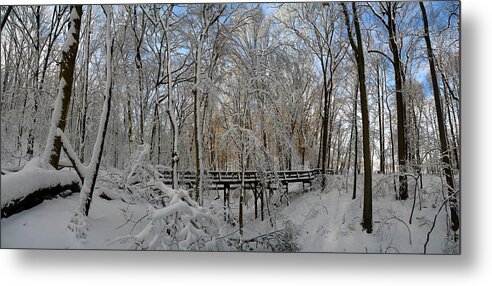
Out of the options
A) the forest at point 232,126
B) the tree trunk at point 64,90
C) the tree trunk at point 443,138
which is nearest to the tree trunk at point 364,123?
the forest at point 232,126

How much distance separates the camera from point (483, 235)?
315 centimetres

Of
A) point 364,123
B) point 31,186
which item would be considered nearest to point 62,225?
point 31,186

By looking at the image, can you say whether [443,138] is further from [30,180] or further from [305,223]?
[30,180]

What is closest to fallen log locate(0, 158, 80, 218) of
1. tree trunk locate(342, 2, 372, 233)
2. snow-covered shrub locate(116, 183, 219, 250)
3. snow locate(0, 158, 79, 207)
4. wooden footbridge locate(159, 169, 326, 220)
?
snow locate(0, 158, 79, 207)

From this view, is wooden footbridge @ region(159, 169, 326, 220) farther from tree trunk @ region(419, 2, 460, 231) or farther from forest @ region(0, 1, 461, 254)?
tree trunk @ region(419, 2, 460, 231)

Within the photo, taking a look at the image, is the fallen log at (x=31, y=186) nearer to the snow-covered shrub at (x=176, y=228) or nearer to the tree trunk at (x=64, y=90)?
the tree trunk at (x=64, y=90)

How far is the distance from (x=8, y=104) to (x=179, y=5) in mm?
1586

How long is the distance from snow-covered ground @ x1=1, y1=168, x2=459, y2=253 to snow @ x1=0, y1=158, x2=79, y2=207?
14 centimetres

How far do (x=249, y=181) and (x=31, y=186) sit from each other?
1691 millimetres

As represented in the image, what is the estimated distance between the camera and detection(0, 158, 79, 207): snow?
326 cm

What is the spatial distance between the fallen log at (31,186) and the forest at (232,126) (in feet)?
0.03

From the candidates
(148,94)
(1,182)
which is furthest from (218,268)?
(1,182)

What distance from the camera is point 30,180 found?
3264 mm

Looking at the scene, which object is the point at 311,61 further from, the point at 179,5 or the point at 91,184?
the point at 91,184
